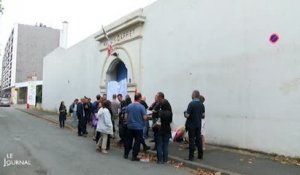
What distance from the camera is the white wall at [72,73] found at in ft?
84.6

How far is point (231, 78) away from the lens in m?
12.9

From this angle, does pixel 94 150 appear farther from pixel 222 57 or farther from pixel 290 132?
pixel 290 132

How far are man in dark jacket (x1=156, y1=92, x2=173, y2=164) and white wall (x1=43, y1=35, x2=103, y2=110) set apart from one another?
45.9ft

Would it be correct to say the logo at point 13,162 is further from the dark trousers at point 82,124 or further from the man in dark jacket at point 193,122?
the dark trousers at point 82,124

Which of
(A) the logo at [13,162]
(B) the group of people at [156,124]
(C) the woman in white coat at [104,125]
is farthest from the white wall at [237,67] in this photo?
(A) the logo at [13,162]

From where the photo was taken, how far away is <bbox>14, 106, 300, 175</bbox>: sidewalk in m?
9.25

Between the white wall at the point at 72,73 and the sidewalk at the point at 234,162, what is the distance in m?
13.5

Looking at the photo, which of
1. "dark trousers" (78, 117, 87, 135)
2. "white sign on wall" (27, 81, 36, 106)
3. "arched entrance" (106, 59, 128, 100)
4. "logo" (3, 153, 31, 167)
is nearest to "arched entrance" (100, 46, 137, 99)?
"arched entrance" (106, 59, 128, 100)

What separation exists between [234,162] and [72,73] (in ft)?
73.3

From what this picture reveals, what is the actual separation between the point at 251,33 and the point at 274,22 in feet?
2.95

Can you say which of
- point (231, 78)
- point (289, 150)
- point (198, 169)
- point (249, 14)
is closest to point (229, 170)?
point (198, 169)

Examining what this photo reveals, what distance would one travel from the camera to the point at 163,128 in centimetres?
1085

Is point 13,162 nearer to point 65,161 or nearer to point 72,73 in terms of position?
point 65,161

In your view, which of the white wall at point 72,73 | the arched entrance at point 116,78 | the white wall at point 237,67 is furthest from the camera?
the white wall at point 72,73
